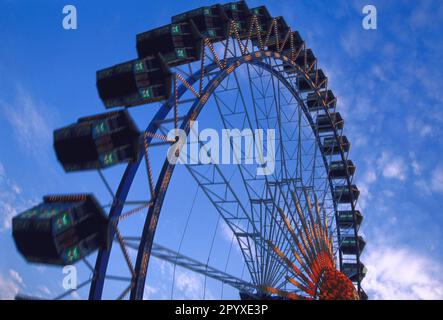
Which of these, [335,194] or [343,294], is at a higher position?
[335,194]

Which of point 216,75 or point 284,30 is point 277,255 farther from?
point 284,30

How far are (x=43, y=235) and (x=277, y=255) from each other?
12.6 m

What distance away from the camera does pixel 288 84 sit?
23.4 metres

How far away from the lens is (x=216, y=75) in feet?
48.3

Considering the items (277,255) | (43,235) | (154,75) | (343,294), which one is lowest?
(343,294)

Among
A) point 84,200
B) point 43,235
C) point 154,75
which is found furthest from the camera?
point 154,75

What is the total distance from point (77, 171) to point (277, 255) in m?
11.5

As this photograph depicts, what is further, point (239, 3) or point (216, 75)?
point (239, 3)

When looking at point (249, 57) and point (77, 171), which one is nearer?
point (77, 171)

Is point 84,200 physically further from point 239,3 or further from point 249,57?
point 239,3
